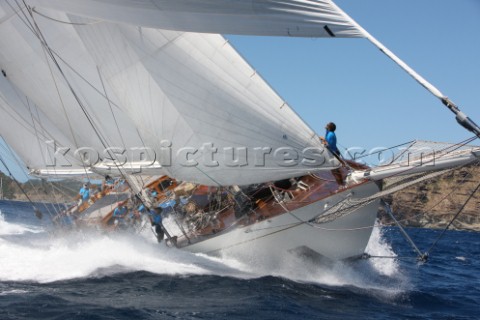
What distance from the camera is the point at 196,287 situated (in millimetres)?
12383

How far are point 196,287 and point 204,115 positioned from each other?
12.9 ft

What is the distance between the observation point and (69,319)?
9227mm

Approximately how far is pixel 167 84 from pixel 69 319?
560 centimetres

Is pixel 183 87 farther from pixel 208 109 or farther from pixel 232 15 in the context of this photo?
pixel 232 15

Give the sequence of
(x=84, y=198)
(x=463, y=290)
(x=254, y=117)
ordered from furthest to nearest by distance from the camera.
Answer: (x=84, y=198), (x=463, y=290), (x=254, y=117)

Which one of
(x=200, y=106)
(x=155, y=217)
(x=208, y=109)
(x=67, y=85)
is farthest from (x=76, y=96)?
(x=208, y=109)

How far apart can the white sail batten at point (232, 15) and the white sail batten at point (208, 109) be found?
1.93m

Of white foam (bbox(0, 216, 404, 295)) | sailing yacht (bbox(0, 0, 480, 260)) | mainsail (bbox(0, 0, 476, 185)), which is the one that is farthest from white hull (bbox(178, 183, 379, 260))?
mainsail (bbox(0, 0, 476, 185))

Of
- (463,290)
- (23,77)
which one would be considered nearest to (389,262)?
(463,290)

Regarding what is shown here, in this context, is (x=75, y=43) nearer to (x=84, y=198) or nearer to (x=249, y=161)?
(x=249, y=161)

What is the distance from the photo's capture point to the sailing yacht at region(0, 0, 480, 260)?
9953 millimetres

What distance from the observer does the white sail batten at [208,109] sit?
39.4 feet

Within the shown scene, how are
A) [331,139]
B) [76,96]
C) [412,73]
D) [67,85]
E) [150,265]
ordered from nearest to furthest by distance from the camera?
[412,73]
[331,139]
[150,265]
[76,96]
[67,85]

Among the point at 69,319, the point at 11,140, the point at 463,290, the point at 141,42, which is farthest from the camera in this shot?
the point at 11,140
